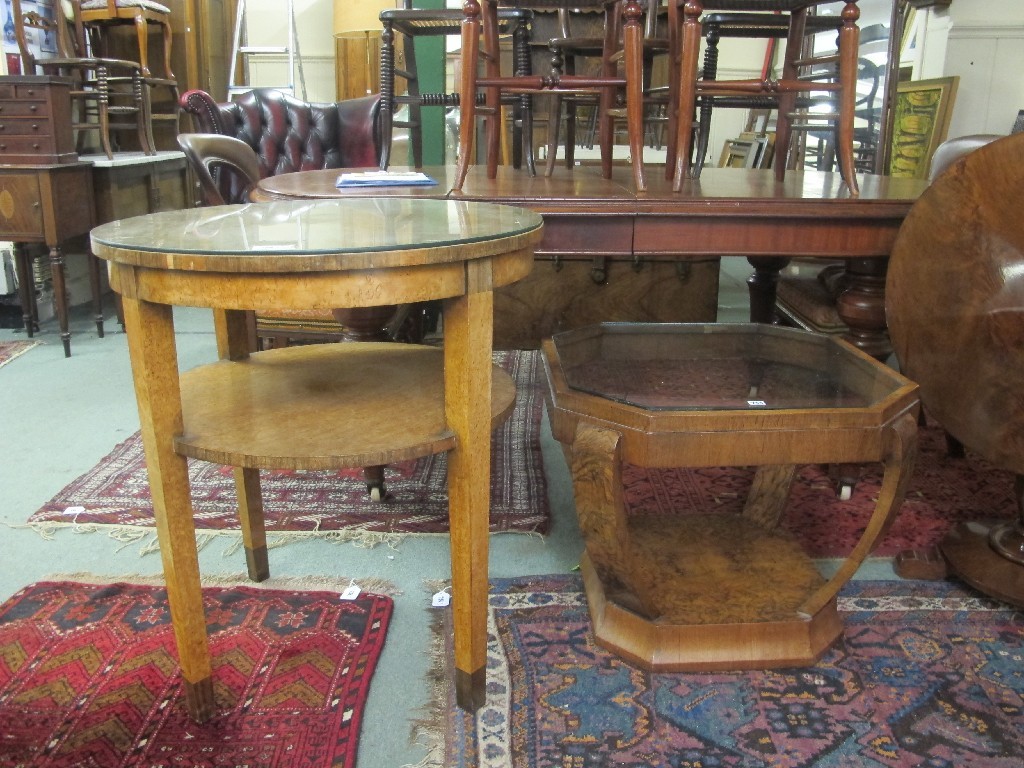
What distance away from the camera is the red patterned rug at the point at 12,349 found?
3.80 meters

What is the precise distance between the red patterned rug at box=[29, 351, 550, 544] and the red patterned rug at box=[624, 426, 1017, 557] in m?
0.34

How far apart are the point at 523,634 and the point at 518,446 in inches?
44.7

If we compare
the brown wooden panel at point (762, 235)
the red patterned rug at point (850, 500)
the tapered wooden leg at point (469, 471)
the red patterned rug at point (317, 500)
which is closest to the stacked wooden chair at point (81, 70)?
the red patterned rug at point (317, 500)

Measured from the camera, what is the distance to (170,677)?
1602mm

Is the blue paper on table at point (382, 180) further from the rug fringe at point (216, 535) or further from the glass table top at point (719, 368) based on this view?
the rug fringe at point (216, 535)

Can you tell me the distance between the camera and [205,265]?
1.16m

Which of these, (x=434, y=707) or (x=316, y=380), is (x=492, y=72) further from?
(x=434, y=707)

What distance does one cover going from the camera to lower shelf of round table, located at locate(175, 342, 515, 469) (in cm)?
131

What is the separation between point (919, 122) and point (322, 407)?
437 centimetres

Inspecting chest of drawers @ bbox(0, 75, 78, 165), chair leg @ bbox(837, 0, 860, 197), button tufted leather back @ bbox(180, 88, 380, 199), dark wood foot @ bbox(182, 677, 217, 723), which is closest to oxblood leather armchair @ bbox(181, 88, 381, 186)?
button tufted leather back @ bbox(180, 88, 380, 199)

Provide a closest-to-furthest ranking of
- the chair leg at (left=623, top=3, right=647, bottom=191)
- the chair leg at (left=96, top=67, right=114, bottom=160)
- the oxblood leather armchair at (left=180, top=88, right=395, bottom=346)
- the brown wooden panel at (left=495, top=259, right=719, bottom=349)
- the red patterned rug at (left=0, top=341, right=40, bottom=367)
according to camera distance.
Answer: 1. the chair leg at (left=623, top=3, right=647, bottom=191)
2. the red patterned rug at (left=0, top=341, right=40, bottom=367)
3. the brown wooden panel at (left=495, top=259, right=719, bottom=349)
4. the oxblood leather armchair at (left=180, top=88, right=395, bottom=346)
5. the chair leg at (left=96, top=67, right=114, bottom=160)

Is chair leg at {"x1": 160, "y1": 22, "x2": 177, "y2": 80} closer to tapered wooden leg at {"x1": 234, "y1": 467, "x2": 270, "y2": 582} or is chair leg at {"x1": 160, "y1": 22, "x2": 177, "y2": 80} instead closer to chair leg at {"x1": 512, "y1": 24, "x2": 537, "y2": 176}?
chair leg at {"x1": 512, "y1": 24, "x2": 537, "y2": 176}

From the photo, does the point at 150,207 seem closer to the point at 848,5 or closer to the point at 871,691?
the point at 848,5

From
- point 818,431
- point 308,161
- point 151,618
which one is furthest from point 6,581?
point 308,161
